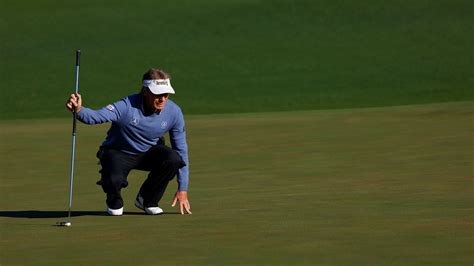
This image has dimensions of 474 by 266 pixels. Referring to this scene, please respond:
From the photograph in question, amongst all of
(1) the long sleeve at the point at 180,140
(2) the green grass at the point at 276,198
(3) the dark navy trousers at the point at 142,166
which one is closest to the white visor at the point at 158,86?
(1) the long sleeve at the point at 180,140

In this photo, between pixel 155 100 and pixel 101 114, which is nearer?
pixel 101 114

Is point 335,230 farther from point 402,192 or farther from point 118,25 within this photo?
point 118,25

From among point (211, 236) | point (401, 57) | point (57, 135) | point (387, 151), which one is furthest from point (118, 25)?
point (211, 236)

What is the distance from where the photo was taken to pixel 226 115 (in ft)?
82.6

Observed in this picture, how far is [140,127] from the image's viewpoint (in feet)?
37.1

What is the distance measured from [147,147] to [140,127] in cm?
31

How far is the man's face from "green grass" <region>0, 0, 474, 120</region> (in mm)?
16080

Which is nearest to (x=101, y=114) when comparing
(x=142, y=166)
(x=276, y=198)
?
(x=142, y=166)

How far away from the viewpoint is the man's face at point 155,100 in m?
11.1

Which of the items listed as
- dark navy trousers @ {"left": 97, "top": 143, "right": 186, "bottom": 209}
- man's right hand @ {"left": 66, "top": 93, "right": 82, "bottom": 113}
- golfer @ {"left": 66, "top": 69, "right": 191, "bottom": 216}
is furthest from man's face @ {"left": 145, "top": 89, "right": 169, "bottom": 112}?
man's right hand @ {"left": 66, "top": 93, "right": 82, "bottom": 113}

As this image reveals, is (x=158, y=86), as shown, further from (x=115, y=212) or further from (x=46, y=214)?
(x=46, y=214)

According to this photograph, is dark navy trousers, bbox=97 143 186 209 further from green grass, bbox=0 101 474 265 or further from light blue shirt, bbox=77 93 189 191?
green grass, bbox=0 101 474 265

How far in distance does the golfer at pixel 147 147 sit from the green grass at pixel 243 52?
15.8m

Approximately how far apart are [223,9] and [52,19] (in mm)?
5655
